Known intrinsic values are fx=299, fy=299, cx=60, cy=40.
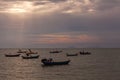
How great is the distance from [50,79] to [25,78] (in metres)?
5.72

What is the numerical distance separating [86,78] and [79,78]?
1.57 meters

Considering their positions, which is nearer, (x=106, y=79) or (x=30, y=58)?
(x=106, y=79)

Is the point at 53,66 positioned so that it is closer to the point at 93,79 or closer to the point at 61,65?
the point at 61,65

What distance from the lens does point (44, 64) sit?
9794 cm

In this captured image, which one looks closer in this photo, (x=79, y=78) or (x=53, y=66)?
(x=79, y=78)

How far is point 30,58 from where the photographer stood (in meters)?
140

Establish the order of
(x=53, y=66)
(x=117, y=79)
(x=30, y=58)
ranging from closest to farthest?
(x=117, y=79) → (x=53, y=66) → (x=30, y=58)

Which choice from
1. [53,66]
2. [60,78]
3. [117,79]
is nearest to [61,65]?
[53,66]

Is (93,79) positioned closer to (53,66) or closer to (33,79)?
(33,79)

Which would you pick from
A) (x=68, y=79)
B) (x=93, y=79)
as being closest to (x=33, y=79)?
(x=68, y=79)

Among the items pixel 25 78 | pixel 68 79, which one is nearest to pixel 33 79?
pixel 25 78

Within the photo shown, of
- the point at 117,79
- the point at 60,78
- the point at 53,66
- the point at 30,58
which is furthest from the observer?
the point at 30,58

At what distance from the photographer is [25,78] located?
67438 millimetres

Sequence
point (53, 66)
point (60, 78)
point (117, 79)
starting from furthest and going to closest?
point (53, 66) → point (60, 78) → point (117, 79)
